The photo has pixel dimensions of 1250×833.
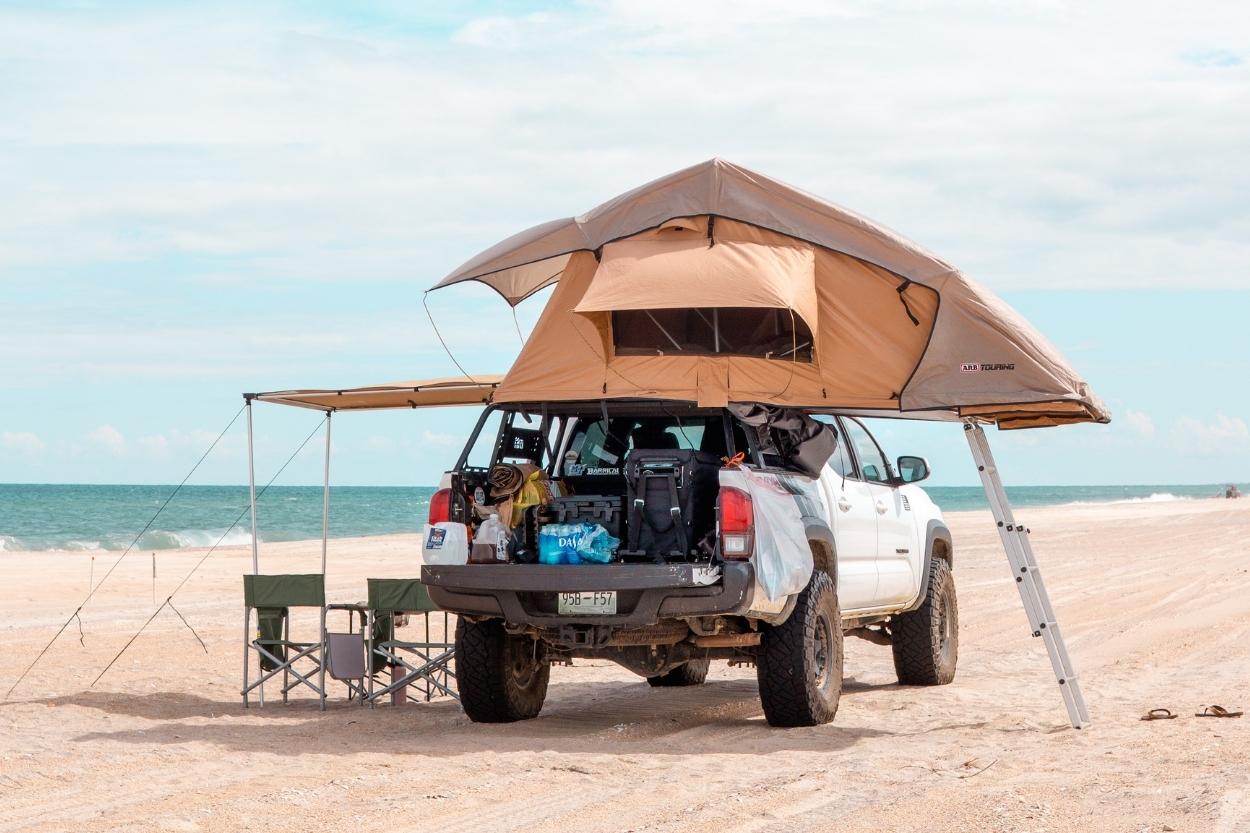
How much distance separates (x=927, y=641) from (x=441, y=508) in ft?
13.3

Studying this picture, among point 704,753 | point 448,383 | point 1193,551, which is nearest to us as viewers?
point 704,753

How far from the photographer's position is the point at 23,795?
6754mm

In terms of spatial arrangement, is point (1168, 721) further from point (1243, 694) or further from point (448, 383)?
point (448, 383)

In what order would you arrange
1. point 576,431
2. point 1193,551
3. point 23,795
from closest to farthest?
1. point 23,795
2. point 576,431
3. point 1193,551

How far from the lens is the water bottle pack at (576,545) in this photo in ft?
27.3

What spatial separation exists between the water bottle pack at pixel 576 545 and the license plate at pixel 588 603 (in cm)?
27

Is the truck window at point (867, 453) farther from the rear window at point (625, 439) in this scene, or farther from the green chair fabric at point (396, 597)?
the green chair fabric at point (396, 597)

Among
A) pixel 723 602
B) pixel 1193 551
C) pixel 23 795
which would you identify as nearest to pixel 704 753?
pixel 723 602

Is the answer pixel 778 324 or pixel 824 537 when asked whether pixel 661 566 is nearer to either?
pixel 824 537

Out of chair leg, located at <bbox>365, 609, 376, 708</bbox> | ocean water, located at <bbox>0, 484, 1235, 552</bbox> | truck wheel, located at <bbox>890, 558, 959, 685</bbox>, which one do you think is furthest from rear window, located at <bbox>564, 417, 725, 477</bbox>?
ocean water, located at <bbox>0, 484, 1235, 552</bbox>

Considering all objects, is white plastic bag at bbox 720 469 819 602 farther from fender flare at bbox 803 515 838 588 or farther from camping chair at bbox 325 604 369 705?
camping chair at bbox 325 604 369 705

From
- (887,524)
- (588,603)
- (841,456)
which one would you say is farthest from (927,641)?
(588,603)

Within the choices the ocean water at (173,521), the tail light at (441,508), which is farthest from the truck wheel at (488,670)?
the ocean water at (173,521)

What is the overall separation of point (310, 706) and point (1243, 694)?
6102mm
